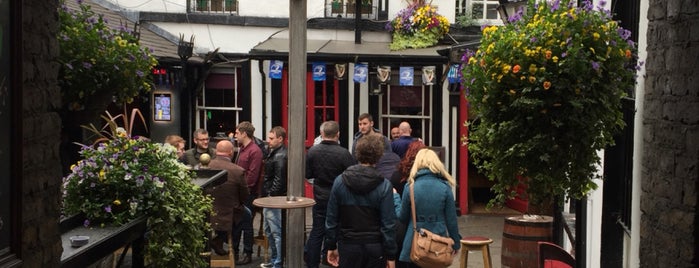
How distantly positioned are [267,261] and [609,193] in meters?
4.68

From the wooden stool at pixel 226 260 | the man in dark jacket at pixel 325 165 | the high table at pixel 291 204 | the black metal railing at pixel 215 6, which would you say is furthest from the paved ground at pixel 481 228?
the black metal railing at pixel 215 6

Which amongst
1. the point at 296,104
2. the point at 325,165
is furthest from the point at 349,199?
the point at 325,165

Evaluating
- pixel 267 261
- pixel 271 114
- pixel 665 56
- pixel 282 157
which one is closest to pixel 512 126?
pixel 665 56

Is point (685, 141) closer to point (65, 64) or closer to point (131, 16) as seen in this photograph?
point (65, 64)

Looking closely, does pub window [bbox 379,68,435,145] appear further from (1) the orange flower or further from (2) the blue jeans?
(1) the orange flower

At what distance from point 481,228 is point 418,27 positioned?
367 cm

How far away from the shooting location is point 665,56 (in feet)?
13.0

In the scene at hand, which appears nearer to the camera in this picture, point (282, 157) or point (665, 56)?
point (665, 56)

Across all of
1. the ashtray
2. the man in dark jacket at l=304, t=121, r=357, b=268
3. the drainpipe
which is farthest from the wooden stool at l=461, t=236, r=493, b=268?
the drainpipe

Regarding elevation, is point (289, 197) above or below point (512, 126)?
below

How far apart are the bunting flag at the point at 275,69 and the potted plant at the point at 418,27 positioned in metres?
1.91

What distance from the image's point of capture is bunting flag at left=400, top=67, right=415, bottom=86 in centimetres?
1434

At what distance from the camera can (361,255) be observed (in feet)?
23.7

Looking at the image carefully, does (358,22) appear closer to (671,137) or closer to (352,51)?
(352,51)
